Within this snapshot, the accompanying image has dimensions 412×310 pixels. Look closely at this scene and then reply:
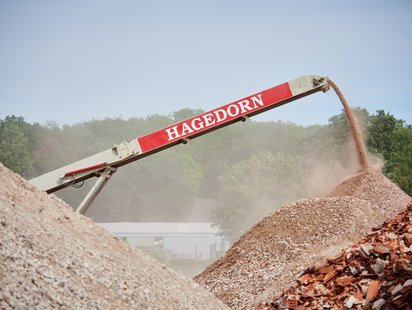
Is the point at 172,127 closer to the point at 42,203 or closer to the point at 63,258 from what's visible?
the point at 42,203

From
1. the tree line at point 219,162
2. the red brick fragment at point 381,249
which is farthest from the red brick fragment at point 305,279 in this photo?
the tree line at point 219,162

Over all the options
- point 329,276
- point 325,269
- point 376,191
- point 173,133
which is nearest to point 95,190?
point 173,133

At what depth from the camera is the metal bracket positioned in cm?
1376

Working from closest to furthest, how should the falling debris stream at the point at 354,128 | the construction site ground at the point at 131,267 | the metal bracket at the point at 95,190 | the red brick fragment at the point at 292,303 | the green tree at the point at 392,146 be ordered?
the construction site ground at the point at 131,267, the red brick fragment at the point at 292,303, the metal bracket at the point at 95,190, the falling debris stream at the point at 354,128, the green tree at the point at 392,146

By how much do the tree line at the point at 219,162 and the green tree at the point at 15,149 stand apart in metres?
0.09

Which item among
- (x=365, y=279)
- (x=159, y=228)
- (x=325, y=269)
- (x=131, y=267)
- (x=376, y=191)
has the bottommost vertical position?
(x=365, y=279)

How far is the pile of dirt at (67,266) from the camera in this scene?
887 centimetres

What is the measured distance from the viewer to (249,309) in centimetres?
1355

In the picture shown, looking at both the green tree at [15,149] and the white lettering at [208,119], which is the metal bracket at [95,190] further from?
the green tree at [15,149]

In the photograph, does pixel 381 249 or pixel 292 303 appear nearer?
pixel 292 303

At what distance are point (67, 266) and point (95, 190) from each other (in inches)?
166

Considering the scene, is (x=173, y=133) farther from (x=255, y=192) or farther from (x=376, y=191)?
(x=255, y=192)

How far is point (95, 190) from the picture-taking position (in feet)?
45.6

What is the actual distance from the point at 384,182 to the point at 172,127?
429 inches
